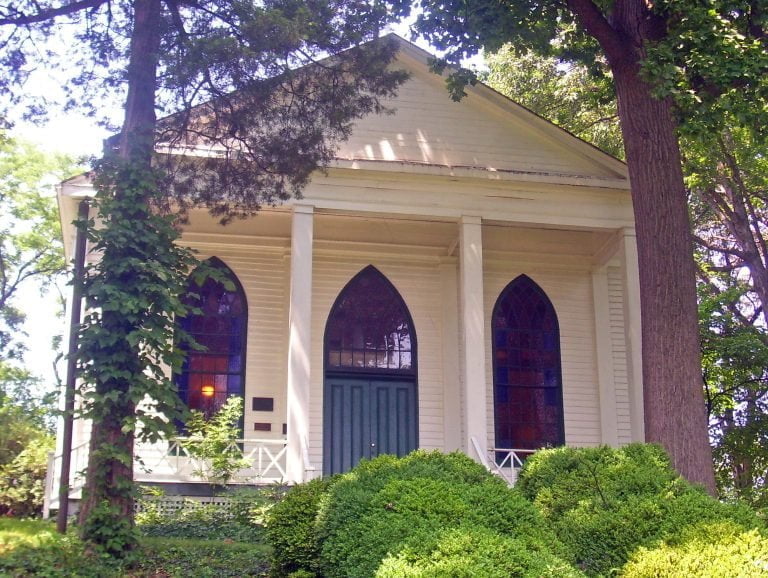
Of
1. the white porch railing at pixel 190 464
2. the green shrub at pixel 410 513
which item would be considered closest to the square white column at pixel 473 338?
the white porch railing at pixel 190 464

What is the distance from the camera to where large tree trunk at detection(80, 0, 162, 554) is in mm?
8688

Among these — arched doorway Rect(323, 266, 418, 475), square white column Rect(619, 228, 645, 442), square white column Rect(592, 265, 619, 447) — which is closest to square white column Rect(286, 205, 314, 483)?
arched doorway Rect(323, 266, 418, 475)

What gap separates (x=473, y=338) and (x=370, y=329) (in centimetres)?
280

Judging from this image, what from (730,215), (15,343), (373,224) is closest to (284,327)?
(373,224)

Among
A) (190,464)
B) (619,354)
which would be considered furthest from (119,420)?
(619,354)

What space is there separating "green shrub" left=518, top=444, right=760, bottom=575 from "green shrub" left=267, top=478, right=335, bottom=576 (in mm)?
1894

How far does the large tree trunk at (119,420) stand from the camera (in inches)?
342

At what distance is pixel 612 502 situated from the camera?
702cm

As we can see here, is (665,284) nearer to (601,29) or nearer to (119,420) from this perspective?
(601,29)

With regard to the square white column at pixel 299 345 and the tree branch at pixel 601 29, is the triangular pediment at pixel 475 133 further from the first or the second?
the tree branch at pixel 601 29

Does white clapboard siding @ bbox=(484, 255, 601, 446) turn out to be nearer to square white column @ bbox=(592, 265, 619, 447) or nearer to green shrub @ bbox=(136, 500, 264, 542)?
square white column @ bbox=(592, 265, 619, 447)

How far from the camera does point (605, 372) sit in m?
16.4

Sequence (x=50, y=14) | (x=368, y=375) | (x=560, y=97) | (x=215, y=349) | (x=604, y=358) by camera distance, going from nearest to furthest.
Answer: (x=50, y=14) < (x=215, y=349) < (x=368, y=375) < (x=604, y=358) < (x=560, y=97)

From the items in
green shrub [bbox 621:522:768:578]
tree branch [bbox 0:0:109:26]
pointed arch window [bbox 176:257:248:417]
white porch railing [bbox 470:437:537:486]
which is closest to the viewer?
green shrub [bbox 621:522:768:578]
